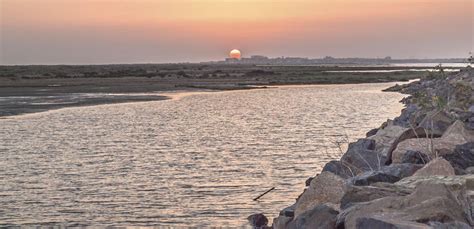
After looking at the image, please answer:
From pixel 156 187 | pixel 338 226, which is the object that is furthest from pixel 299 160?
pixel 338 226

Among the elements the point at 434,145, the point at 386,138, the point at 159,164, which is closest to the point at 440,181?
the point at 434,145

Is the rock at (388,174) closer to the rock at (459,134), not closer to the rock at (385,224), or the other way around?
the rock at (459,134)

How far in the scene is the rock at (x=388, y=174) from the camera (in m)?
8.41

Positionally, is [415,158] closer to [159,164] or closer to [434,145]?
[434,145]

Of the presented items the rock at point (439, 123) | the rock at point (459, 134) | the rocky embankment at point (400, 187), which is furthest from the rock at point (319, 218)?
the rock at point (439, 123)

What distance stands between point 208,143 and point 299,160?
465 centimetres

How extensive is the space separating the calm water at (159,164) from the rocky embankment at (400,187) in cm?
182

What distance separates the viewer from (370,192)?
24.1 ft

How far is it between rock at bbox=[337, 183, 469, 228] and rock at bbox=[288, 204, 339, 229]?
0.37 metres

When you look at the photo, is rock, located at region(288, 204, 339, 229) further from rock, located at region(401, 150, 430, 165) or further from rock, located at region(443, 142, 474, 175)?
rock, located at region(401, 150, 430, 165)

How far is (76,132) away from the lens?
79.6 ft

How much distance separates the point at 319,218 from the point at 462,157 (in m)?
2.52

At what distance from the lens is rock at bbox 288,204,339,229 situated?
7439 mm

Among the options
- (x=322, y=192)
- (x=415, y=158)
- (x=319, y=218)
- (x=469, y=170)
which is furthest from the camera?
(x=415, y=158)
